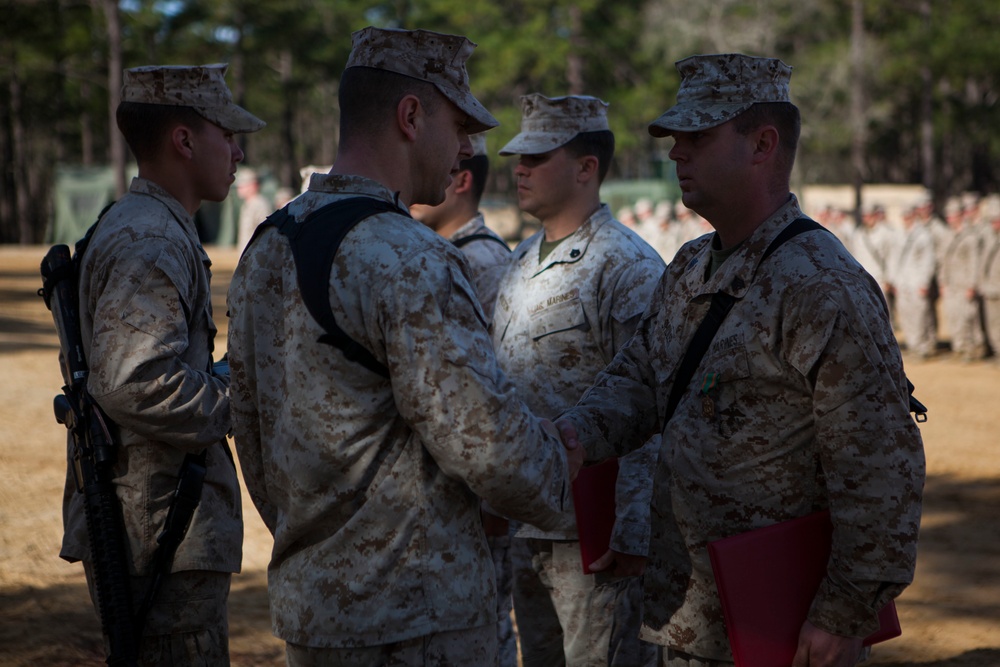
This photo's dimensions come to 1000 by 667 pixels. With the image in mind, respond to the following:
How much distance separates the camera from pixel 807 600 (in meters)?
2.70

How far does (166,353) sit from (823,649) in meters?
1.99

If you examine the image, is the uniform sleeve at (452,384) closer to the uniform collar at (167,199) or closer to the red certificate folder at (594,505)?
the red certificate folder at (594,505)

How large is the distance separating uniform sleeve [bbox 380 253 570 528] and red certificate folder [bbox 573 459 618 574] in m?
1.07

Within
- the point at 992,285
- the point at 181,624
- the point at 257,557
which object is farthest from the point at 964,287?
the point at 181,624

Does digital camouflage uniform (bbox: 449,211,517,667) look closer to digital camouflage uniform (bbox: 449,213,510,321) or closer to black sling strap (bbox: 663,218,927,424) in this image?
digital camouflage uniform (bbox: 449,213,510,321)

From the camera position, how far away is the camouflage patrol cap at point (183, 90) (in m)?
3.56

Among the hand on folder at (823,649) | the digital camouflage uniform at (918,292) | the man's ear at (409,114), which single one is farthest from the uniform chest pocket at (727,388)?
the digital camouflage uniform at (918,292)

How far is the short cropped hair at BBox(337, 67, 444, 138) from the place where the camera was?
260cm

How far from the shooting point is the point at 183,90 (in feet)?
11.8

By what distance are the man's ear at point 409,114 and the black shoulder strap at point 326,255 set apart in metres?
0.20

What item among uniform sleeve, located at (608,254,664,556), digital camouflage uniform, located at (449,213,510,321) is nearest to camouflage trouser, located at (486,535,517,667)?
uniform sleeve, located at (608,254,664,556)

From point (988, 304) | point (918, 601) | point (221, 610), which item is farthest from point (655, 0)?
point (221, 610)

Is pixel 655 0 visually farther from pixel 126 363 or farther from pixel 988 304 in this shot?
pixel 126 363

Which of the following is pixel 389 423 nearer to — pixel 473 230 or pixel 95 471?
pixel 95 471
